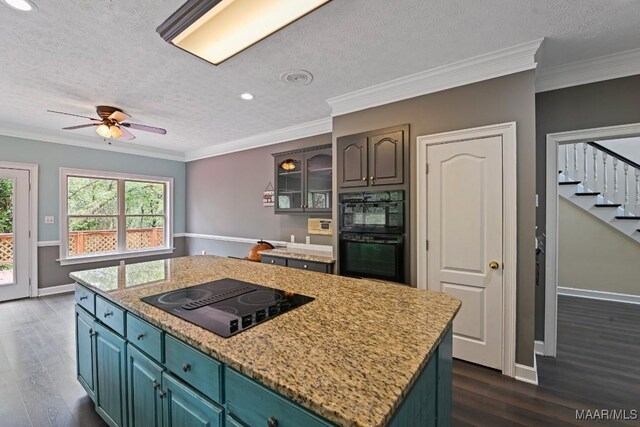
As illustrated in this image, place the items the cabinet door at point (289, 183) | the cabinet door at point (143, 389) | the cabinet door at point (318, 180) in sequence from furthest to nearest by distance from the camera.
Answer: the cabinet door at point (289, 183) → the cabinet door at point (318, 180) → the cabinet door at point (143, 389)

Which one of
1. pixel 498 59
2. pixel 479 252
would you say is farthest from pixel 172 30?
pixel 479 252

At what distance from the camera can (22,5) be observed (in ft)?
5.85

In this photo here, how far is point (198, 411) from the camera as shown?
112 centimetres

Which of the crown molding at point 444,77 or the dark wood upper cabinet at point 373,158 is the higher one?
the crown molding at point 444,77

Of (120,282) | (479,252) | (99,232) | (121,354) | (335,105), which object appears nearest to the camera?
(121,354)

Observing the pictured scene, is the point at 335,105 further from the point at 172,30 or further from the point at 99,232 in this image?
the point at 99,232

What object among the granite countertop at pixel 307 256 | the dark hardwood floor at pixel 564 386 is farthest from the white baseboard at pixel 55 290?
the dark hardwood floor at pixel 564 386

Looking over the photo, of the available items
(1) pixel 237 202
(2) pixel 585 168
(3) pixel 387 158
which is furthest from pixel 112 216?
(2) pixel 585 168

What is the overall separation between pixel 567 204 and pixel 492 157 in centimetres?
359

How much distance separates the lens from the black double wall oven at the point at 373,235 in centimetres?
293

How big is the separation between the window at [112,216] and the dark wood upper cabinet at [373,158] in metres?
4.62

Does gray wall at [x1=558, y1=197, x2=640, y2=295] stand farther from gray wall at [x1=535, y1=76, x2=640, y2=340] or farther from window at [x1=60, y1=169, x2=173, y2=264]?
window at [x1=60, y1=169, x2=173, y2=264]

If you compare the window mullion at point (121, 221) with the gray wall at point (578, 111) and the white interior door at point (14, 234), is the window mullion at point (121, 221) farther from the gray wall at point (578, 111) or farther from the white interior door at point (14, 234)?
the gray wall at point (578, 111)

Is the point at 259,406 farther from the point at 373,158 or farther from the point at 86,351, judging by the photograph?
the point at 373,158
